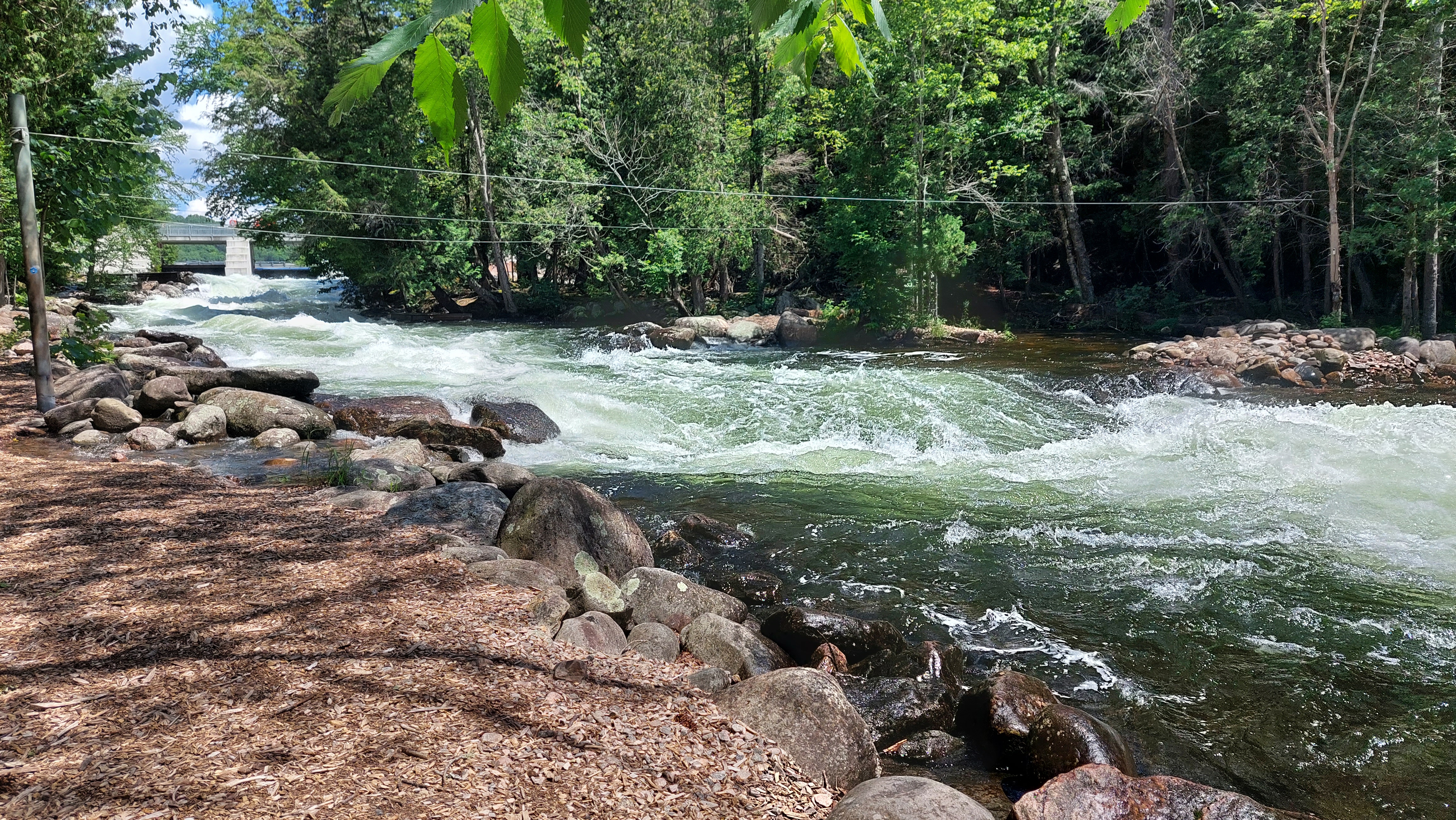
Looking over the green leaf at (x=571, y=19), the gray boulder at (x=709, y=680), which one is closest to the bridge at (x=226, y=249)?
the gray boulder at (x=709, y=680)

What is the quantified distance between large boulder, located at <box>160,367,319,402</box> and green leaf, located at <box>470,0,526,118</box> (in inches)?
414

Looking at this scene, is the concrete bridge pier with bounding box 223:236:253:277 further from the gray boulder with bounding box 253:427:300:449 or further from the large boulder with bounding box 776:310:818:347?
the gray boulder with bounding box 253:427:300:449

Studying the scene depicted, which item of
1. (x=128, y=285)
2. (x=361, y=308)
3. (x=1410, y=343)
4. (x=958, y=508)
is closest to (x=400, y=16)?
(x=361, y=308)

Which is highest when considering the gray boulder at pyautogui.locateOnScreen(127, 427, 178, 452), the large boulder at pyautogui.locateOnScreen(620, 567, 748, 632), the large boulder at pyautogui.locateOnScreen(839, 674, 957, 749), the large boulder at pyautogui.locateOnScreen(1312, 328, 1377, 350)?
the large boulder at pyautogui.locateOnScreen(1312, 328, 1377, 350)

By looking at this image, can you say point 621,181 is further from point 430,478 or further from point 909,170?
point 430,478

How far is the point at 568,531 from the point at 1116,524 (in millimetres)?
4627

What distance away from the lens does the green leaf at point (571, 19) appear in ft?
3.12

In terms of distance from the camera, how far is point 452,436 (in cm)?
954

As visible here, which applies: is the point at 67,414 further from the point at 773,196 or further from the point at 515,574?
the point at 773,196

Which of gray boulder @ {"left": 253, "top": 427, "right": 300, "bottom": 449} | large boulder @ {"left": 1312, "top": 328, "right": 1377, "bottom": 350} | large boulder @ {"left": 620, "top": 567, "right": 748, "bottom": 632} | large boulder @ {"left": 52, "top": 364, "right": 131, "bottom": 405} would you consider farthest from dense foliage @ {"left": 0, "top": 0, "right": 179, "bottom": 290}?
large boulder @ {"left": 1312, "top": 328, "right": 1377, "bottom": 350}

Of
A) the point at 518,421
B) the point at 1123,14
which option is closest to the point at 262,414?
the point at 518,421

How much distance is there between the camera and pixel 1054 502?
800cm

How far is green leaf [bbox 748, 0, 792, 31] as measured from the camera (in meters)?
1.22

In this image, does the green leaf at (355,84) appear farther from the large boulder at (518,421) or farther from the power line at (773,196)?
the power line at (773,196)
